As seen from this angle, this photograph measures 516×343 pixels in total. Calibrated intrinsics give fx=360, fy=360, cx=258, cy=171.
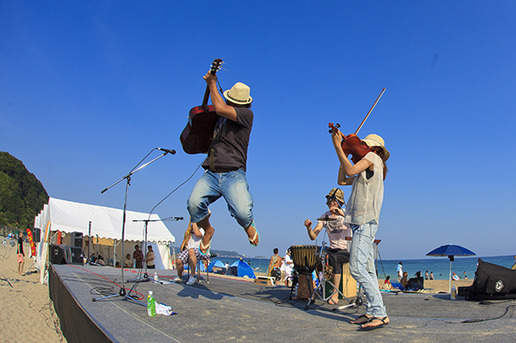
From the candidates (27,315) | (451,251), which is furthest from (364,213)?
(451,251)

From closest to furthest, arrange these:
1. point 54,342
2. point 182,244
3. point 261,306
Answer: point 261,306
point 54,342
point 182,244

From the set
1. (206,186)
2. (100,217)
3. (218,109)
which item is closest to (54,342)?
(206,186)

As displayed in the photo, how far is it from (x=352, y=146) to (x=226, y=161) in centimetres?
146

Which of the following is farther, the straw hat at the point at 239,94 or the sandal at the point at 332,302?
the sandal at the point at 332,302

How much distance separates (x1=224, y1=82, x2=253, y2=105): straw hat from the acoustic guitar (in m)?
0.27

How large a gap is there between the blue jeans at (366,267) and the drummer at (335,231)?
2.00 m

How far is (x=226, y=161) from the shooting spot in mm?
4266

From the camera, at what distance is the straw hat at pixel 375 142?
13.6 ft

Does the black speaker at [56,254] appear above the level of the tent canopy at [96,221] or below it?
below

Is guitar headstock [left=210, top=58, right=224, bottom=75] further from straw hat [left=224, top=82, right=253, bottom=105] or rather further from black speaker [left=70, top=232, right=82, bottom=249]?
black speaker [left=70, top=232, right=82, bottom=249]

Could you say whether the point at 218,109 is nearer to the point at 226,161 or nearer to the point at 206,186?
the point at 226,161

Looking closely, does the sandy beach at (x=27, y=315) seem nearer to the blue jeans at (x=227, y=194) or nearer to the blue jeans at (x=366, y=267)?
the blue jeans at (x=227, y=194)

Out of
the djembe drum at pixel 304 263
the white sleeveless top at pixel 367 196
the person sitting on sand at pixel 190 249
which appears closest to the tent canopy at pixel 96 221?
the person sitting on sand at pixel 190 249

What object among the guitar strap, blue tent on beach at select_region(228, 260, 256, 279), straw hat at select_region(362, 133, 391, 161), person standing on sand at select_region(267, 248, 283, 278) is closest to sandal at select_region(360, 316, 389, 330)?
straw hat at select_region(362, 133, 391, 161)
